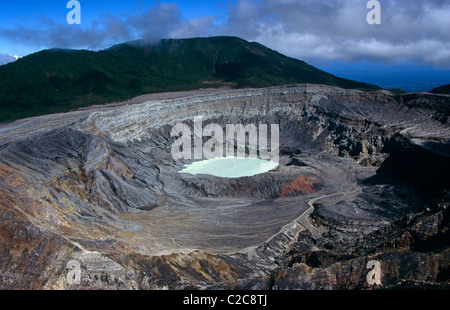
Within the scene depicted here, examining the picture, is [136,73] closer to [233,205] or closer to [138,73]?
[138,73]

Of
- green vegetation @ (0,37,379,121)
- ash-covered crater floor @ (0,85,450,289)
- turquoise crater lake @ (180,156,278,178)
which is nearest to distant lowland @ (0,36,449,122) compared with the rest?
green vegetation @ (0,37,379,121)

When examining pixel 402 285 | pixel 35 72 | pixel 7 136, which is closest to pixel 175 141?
pixel 7 136

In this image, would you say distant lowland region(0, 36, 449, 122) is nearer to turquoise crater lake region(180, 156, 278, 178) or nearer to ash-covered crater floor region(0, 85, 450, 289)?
ash-covered crater floor region(0, 85, 450, 289)

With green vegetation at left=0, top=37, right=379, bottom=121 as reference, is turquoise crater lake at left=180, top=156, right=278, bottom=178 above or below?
below

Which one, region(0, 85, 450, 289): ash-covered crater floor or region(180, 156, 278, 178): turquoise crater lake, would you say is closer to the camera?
region(0, 85, 450, 289): ash-covered crater floor

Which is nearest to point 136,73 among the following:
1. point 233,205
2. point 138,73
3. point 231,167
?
point 138,73
